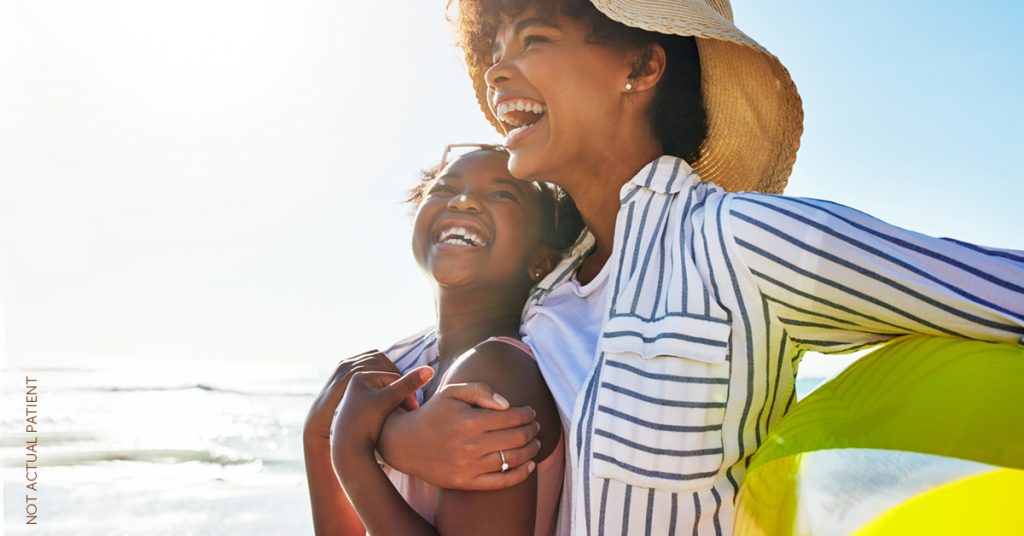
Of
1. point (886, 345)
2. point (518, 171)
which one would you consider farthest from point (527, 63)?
point (886, 345)

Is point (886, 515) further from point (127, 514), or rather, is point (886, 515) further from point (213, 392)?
point (213, 392)

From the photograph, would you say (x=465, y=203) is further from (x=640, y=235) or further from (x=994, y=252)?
(x=994, y=252)

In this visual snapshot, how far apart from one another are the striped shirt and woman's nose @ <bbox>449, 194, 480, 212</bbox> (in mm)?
876

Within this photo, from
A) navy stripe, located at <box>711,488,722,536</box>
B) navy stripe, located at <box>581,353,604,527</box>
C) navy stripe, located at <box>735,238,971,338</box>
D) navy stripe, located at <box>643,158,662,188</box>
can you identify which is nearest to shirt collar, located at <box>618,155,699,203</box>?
navy stripe, located at <box>643,158,662,188</box>

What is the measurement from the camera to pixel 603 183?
8.28 ft

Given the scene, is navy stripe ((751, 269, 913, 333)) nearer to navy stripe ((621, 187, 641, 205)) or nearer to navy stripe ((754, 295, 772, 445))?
navy stripe ((754, 295, 772, 445))

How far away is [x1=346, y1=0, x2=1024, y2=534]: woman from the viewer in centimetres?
167

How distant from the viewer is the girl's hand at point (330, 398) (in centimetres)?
263

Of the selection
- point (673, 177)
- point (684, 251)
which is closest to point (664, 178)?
point (673, 177)

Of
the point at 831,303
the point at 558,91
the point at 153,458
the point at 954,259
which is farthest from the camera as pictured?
the point at 153,458

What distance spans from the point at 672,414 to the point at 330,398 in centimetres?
128

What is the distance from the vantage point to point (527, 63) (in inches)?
98.0

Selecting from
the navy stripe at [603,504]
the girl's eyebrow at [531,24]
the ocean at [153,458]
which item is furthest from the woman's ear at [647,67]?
the ocean at [153,458]

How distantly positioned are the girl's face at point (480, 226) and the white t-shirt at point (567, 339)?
0.27 metres
